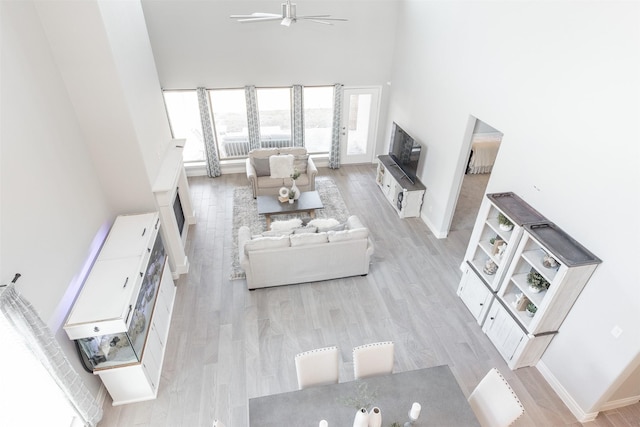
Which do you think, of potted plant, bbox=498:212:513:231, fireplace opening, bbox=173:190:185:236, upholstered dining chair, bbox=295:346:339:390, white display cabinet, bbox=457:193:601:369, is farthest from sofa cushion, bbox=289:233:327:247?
fireplace opening, bbox=173:190:185:236

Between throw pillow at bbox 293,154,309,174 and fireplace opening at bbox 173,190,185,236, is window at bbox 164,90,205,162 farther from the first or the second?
throw pillow at bbox 293,154,309,174

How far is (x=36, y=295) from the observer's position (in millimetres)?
3275

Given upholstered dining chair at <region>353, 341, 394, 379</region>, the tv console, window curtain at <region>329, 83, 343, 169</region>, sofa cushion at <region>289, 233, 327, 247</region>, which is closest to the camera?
upholstered dining chair at <region>353, 341, 394, 379</region>

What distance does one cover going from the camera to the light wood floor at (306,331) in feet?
13.7

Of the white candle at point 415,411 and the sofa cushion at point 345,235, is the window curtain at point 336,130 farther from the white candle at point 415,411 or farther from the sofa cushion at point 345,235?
the white candle at point 415,411

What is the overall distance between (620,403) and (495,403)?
7.03 ft

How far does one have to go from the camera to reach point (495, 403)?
10.7 ft

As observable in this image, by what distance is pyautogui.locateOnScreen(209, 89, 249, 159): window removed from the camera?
882 cm

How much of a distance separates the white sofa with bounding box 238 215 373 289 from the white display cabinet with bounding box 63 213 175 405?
4.46 feet

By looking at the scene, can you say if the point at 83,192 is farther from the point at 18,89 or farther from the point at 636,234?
the point at 636,234

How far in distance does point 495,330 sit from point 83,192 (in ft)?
18.5

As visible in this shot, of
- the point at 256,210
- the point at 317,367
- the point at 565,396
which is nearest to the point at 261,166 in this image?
the point at 256,210

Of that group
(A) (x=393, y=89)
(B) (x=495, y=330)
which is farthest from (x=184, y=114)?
(B) (x=495, y=330)

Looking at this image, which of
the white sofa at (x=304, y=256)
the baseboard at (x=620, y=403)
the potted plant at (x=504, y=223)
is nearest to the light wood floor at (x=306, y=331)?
the baseboard at (x=620, y=403)
